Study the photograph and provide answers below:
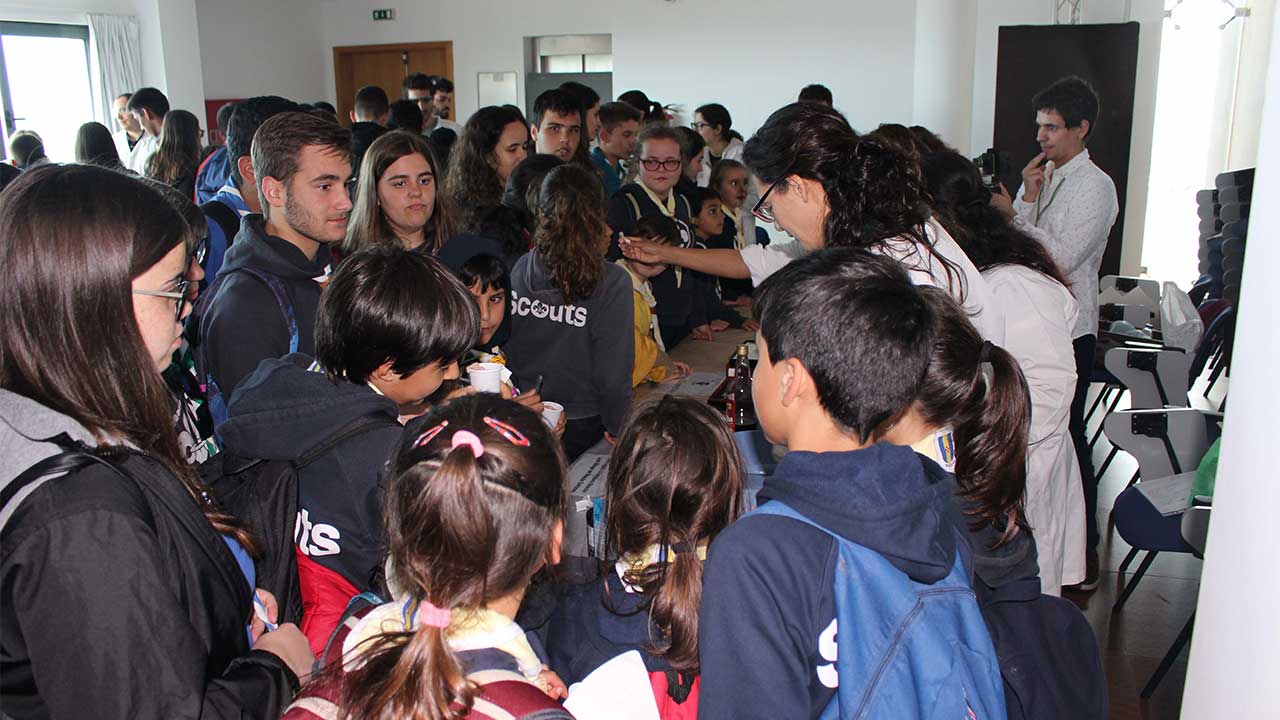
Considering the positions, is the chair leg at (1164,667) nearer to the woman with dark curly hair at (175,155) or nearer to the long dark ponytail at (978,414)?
the long dark ponytail at (978,414)

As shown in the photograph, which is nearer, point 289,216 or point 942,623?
point 942,623

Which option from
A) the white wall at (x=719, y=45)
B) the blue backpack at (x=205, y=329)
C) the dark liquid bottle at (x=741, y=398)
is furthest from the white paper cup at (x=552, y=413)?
the white wall at (x=719, y=45)

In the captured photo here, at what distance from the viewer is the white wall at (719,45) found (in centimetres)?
993

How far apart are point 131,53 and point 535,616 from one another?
32.3ft

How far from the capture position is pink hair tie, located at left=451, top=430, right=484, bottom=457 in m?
1.03

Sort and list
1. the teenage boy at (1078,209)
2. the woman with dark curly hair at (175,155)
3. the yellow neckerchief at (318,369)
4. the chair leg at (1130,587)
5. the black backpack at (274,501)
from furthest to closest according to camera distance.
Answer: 1. the woman with dark curly hair at (175,155)
2. the teenage boy at (1078,209)
3. the chair leg at (1130,587)
4. the yellow neckerchief at (318,369)
5. the black backpack at (274,501)

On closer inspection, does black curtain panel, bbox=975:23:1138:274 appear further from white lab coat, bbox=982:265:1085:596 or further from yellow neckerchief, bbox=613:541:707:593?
yellow neckerchief, bbox=613:541:707:593

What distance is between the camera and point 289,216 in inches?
84.6

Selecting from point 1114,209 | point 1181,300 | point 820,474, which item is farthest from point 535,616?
point 1181,300

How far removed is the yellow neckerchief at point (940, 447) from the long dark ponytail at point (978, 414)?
0.06ft

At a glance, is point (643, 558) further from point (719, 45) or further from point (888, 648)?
point (719, 45)

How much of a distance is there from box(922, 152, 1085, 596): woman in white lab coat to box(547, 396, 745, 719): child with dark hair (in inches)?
45.9

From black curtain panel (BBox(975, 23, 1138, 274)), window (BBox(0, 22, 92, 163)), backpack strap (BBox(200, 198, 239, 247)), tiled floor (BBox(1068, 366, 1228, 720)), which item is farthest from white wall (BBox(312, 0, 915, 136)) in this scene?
→ backpack strap (BBox(200, 198, 239, 247))

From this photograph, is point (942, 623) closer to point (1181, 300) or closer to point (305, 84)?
point (1181, 300)
